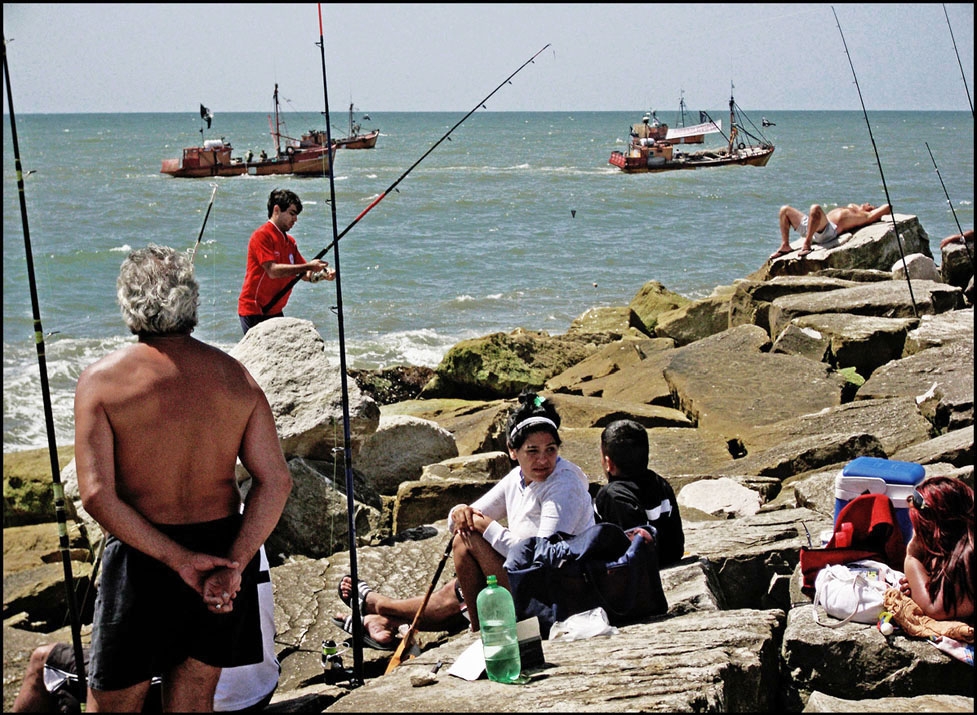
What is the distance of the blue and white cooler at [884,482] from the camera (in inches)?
153

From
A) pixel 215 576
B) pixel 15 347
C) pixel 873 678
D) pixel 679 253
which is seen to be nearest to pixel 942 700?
pixel 873 678

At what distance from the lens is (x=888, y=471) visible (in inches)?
157

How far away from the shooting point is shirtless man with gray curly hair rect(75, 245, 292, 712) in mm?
2510

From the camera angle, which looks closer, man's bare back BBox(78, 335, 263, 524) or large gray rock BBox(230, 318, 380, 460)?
man's bare back BBox(78, 335, 263, 524)

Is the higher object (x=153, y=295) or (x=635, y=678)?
(x=153, y=295)

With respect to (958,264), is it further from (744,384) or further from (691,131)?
(691,131)

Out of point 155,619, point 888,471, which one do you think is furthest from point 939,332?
point 155,619

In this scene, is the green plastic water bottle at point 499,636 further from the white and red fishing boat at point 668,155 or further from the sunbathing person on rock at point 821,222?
the white and red fishing boat at point 668,155

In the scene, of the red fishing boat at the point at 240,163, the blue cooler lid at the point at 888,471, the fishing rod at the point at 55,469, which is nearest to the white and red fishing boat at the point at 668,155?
the red fishing boat at the point at 240,163

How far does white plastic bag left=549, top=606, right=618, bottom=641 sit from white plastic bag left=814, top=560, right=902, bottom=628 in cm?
73

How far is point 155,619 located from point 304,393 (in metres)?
3.28

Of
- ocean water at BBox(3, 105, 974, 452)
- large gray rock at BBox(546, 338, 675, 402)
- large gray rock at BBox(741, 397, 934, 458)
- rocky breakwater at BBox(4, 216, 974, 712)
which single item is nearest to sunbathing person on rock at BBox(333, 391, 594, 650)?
rocky breakwater at BBox(4, 216, 974, 712)

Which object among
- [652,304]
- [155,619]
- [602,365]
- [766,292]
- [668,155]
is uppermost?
[668,155]

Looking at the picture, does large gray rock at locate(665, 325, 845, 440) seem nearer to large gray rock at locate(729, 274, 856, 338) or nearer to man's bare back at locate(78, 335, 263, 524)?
large gray rock at locate(729, 274, 856, 338)
